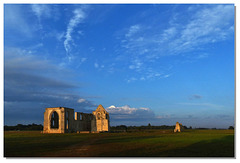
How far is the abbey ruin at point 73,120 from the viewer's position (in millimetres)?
52500

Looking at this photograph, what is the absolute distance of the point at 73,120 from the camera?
5722 centimetres

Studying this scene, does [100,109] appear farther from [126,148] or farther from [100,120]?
[126,148]

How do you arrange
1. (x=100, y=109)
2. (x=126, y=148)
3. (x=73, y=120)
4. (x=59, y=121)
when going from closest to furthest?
(x=126, y=148) < (x=59, y=121) < (x=73, y=120) < (x=100, y=109)

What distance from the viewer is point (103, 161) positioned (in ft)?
38.4

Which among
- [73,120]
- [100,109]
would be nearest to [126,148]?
[73,120]

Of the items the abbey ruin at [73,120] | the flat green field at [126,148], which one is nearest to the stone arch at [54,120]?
the abbey ruin at [73,120]

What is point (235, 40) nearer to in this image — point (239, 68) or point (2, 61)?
point (239, 68)

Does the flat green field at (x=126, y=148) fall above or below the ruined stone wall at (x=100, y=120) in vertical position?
above

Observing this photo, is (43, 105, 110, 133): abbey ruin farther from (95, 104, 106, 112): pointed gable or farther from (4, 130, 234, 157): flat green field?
(4, 130, 234, 157): flat green field

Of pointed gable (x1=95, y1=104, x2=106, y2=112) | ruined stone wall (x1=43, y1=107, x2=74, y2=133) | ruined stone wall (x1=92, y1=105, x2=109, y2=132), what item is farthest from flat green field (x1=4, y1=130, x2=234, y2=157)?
pointed gable (x1=95, y1=104, x2=106, y2=112)

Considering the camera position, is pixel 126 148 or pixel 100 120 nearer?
pixel 126 148

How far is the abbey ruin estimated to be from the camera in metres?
52.5

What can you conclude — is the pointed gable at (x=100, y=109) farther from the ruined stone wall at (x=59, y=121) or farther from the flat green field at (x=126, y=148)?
the flat green field at (x=126, y=148)

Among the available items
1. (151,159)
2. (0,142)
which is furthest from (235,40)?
(0,142)
